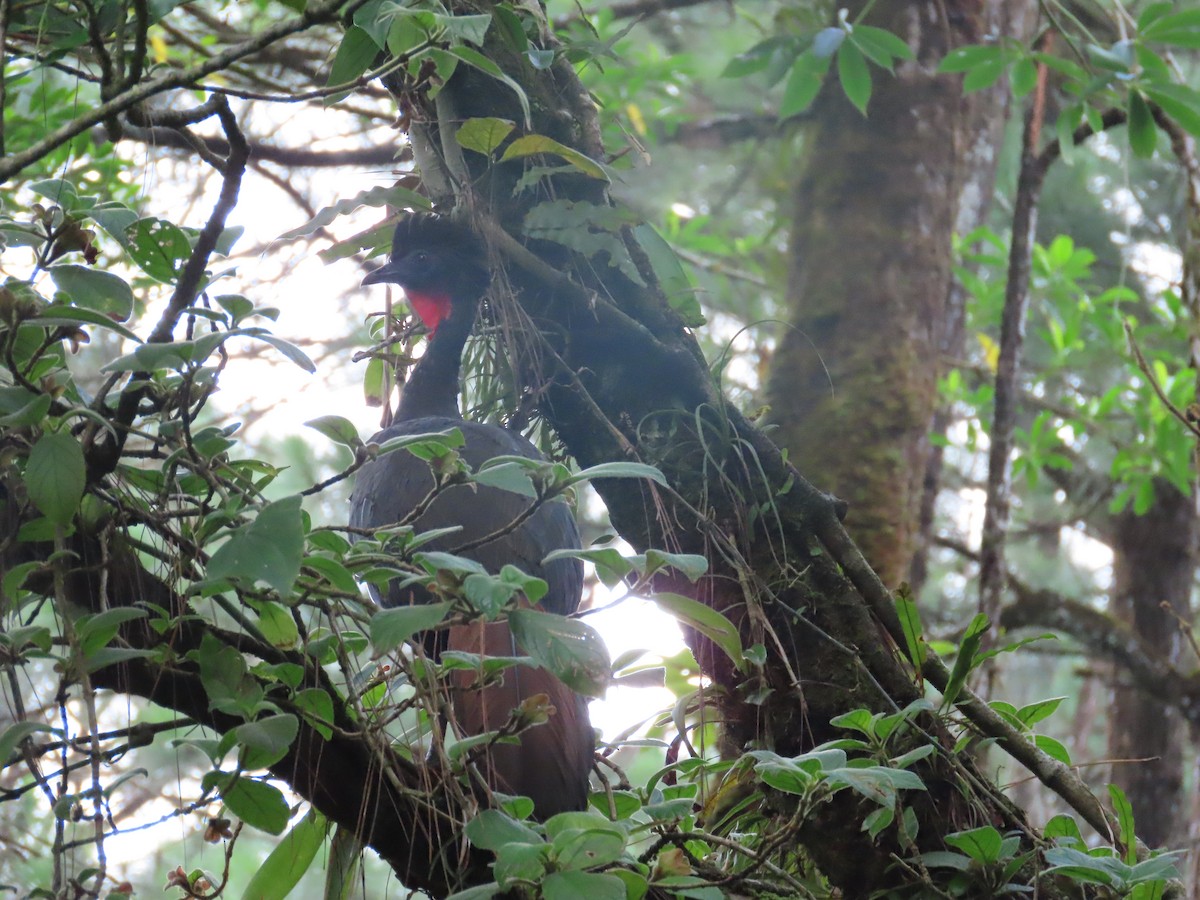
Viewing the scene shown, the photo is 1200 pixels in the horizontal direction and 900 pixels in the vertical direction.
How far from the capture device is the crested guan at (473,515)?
144cm

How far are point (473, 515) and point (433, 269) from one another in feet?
1.94

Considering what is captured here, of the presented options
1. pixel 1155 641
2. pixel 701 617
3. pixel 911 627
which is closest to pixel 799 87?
pixel 911 627

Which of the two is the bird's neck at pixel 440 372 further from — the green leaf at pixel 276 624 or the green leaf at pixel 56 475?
the green leaf at pixel 56 475

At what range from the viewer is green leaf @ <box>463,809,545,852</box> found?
1.02 meters

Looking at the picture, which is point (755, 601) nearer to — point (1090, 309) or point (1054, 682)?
point (1090, 309)

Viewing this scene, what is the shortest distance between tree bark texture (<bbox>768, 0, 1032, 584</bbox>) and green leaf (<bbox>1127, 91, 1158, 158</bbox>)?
91 centimetres

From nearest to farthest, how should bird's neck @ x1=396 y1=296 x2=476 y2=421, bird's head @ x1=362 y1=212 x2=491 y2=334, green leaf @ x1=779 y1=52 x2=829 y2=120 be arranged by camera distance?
bird's head @ x1=362 y1=212 x2=491 y2=334 < bird's neck @ x1=396 y1=296 x2=476 y2=421 < green leaf @ x1=779 y1=52 x2=829 y2=120

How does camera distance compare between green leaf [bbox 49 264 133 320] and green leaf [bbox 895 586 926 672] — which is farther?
green leaf [bbox 895 586 926 672]

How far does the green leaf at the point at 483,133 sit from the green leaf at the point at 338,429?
686mm

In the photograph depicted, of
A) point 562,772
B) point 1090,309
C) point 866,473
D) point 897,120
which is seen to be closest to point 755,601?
point 562,772

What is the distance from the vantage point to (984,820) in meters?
1.51

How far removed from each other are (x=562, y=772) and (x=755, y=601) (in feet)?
1.23

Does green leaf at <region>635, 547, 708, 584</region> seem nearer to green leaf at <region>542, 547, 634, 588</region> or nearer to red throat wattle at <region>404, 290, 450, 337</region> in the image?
green leaf at <region>542, 547, 634, 588</region>

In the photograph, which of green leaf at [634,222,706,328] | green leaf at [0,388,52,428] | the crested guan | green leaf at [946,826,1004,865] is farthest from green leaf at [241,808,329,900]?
green leaf at [634,222,706,328]
